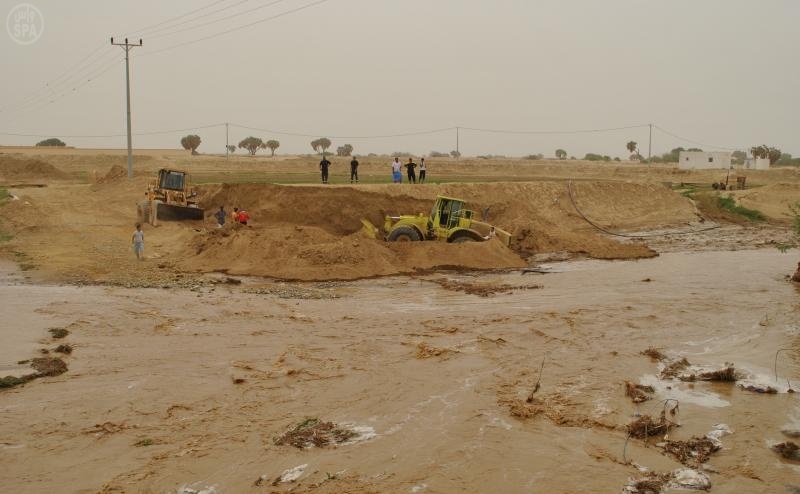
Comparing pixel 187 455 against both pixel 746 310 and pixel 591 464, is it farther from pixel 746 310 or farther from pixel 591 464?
pixel 746 310

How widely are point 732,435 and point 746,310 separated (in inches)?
371

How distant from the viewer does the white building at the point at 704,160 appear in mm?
68250

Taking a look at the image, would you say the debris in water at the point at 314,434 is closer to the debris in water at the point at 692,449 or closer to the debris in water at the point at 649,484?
the debris in water at the point at 649,484

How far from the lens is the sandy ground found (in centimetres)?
885

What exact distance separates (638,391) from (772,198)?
35846 mm

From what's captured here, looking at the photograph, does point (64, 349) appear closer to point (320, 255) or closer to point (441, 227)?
point (320, 255)

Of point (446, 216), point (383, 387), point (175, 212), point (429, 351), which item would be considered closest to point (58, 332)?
point (383, 387)

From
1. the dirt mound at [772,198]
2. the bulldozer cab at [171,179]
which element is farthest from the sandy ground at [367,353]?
the dirt mound at [772,198]

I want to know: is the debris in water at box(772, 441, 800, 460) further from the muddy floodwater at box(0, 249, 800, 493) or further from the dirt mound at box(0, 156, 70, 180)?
the dirt mound at box(0, 156, 70, 180)

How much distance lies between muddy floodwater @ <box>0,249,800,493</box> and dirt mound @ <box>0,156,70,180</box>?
106 ft

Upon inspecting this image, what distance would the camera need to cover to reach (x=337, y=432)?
9.74 m

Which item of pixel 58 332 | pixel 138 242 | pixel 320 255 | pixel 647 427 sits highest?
pixel 138 242

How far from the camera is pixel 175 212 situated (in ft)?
98.4

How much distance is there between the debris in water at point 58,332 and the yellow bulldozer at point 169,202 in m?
15.4
